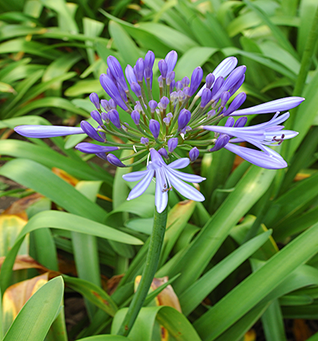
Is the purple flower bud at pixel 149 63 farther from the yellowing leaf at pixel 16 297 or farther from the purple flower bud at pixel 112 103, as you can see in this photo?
the yellowing leaf at pixel 16 297

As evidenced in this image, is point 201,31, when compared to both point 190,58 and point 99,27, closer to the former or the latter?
point 190,58

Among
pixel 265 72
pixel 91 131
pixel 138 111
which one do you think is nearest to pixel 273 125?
pixel 138 111

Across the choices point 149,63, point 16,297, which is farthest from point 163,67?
point 16,297

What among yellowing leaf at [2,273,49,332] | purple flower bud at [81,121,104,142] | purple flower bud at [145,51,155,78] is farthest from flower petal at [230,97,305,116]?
yellowing leaf at [2,273,49,332]

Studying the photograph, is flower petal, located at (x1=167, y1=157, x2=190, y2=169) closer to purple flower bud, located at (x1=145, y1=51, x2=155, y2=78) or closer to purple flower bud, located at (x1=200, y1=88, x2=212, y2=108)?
purple flower bud, located at (x1=200, y1=88, x2=212, y2=108)

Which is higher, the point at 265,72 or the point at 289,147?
the point at 265,72

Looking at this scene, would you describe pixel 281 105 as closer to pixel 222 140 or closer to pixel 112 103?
pixel 222 140
